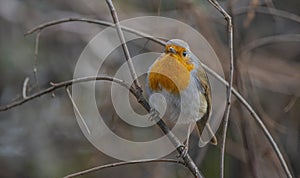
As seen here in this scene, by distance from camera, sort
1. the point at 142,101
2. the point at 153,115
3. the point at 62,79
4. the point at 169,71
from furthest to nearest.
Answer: the point at 62,79
the point at 169,71
the point at 153,115
the point at 142,101

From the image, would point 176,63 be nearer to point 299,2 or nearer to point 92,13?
point 92,13

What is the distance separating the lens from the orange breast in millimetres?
2619

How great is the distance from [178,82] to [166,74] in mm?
100

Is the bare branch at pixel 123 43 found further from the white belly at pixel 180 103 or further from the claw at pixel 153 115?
the white belly at pixel 180 103

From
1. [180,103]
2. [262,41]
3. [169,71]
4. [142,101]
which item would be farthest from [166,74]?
[262,41]

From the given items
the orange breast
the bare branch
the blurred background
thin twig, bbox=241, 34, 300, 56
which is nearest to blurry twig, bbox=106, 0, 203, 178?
the bare branch

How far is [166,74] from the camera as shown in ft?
8.61

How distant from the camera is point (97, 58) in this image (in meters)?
4.36

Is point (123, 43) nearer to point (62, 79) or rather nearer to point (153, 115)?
point (153, 115)

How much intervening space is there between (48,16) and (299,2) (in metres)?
2.12

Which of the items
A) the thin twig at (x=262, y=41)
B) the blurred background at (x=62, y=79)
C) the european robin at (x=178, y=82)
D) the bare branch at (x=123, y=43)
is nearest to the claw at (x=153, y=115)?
the european robin at (x=178, y=82)

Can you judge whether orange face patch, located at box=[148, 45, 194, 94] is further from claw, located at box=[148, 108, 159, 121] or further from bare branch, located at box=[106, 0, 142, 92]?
bare branch, located at box=[106, 0, 142, 92]

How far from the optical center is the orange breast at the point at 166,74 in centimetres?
262

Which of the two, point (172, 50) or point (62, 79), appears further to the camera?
point (62, 79)
